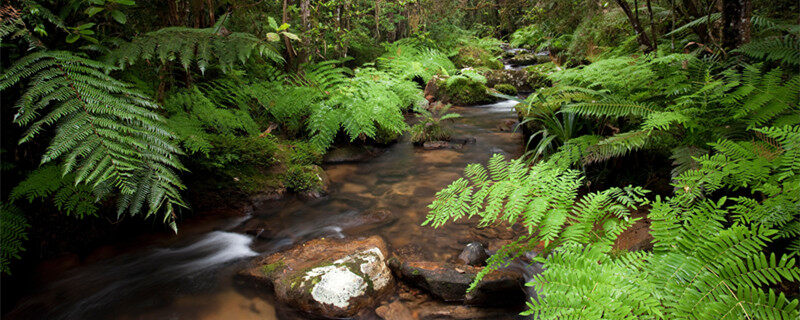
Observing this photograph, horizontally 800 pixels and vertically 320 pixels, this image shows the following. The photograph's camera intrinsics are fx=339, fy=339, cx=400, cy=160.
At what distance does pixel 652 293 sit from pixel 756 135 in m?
1.72

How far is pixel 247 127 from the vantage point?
3.58 meters

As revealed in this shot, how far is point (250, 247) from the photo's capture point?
116 inches

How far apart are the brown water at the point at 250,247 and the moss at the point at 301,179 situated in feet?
0.64

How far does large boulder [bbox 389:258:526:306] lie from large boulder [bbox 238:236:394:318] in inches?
11.1

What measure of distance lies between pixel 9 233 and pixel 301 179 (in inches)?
87.9

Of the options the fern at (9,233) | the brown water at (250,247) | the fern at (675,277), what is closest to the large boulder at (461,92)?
the brown water at (250,247)

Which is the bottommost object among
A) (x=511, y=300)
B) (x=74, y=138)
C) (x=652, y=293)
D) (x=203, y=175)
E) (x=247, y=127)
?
(x=511, y=300)

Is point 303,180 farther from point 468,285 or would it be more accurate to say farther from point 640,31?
point 640,31

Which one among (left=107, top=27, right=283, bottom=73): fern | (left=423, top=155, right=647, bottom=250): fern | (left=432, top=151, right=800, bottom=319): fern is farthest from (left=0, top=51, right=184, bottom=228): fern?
(left=432, top=151, right=800, bottom=319): fern

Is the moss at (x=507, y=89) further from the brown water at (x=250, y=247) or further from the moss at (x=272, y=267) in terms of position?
the moss at (x=272, y=267)

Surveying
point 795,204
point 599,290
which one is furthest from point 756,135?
point 599,290

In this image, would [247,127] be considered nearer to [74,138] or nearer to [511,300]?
[74,138]

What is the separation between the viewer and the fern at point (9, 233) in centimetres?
180

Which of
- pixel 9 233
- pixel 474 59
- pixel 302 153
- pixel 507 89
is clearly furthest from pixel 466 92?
pixel 9 233
